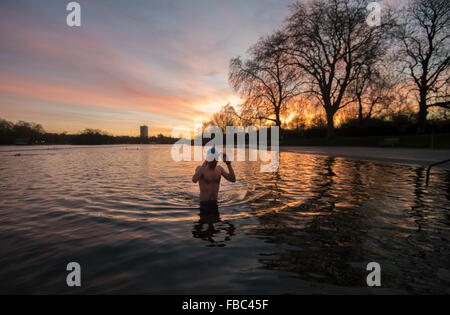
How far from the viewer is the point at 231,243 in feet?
11.0

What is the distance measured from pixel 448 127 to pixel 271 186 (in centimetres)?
3071

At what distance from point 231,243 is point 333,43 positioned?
89.1 feet

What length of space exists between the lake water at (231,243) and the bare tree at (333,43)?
2125 cm

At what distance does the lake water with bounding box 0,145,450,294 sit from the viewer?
7.76 feet

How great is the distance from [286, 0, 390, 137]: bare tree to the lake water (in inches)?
836

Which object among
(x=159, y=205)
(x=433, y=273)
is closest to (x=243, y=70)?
(x=159, y=205)

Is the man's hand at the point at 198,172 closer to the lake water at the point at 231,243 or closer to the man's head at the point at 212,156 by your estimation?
the man's head at the point at 212,156

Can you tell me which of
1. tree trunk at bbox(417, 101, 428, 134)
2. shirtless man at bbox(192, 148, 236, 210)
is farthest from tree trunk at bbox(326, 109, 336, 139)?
shirtless man at bbox(192, 148, 236, 210)

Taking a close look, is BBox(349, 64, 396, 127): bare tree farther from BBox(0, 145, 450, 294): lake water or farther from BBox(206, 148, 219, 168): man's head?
BBox(206, 148, 219, 168): man's head

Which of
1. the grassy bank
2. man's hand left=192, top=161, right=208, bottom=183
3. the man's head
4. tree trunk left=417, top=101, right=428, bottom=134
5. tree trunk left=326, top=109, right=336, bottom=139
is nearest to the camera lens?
the man's head

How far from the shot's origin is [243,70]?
105ft

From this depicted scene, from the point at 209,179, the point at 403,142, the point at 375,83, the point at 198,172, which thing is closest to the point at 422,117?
the point at 403,142

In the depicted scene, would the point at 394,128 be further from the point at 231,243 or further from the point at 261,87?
the point at 231,243
